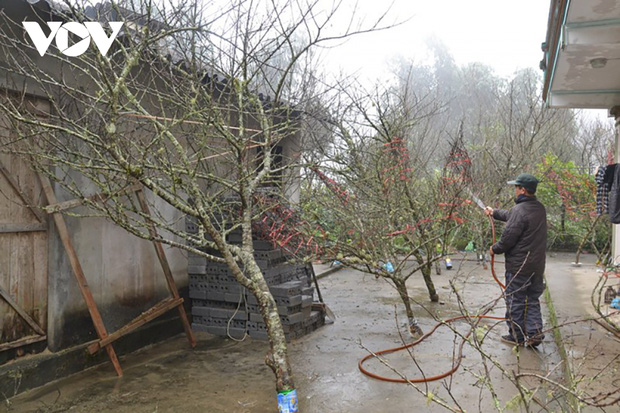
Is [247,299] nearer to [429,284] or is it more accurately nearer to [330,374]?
[330,374]

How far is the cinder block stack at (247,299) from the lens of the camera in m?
6.76

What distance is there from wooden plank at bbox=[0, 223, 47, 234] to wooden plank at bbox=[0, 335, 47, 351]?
1.11m

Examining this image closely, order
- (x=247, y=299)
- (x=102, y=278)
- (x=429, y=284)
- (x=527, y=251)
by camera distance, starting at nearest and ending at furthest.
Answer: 1. (x=527, y=251)
2. (x=102, y=278)
3. (x=247, y=299)
4. (x=429, y=284)

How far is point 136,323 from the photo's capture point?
5895 mm

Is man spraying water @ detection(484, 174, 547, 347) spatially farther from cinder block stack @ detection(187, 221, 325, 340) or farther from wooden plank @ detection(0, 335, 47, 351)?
→ wooden plank @ detection(0, 335, 47, 351)

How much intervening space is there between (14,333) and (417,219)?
549cm

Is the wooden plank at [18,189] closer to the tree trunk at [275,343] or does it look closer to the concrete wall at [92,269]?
→ the concrete wall at [92,269]

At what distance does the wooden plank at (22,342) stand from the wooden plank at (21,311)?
62 millimetres

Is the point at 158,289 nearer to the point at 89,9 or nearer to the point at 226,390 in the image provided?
the point at 226,390

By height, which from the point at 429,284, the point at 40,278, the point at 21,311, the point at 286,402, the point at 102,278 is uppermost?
the point at 40,278

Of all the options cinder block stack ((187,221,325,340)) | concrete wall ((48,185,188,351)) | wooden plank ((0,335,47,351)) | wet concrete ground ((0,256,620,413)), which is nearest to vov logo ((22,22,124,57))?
concrete wall ((48,185,188,351))

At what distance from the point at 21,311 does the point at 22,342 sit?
32 cm

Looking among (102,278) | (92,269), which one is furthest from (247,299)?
(92,269)

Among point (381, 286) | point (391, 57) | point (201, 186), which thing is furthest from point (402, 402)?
point (391, 57)
